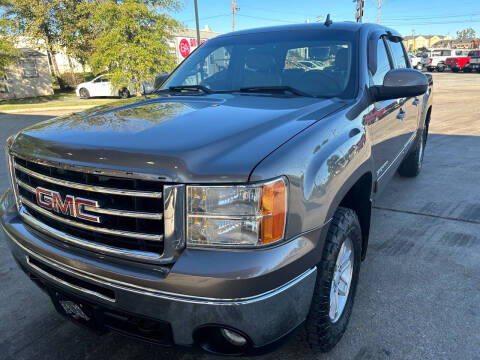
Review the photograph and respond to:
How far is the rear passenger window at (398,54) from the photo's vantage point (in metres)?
3.79

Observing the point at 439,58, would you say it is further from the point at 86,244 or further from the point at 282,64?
the point at 86,244

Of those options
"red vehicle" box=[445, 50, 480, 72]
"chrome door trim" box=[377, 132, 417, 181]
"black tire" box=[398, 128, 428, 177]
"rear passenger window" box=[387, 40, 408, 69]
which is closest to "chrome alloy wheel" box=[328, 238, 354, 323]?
"chrome door trim" box=[377, 132, 417, 181]

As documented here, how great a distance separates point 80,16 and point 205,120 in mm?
29764

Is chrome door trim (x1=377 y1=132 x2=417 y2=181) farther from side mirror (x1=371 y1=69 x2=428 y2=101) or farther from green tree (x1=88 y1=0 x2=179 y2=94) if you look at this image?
green tree (x1=88 y1=0 x2=179 y2=94)

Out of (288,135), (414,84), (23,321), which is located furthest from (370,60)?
(23,321)

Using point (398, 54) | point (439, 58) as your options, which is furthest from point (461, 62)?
point (398, 54)

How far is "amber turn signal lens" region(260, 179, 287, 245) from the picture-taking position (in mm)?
1520

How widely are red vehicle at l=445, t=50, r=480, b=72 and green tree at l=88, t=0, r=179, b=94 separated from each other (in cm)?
2679

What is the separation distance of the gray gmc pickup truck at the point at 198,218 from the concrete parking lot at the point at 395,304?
0.28m

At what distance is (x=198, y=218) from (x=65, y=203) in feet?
2.24

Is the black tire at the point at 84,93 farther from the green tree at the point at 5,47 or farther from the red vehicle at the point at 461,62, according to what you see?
the red vehicle at the point at 461,62

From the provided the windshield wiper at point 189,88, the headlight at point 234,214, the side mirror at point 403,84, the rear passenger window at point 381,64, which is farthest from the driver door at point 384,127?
the headlight at point 234,214

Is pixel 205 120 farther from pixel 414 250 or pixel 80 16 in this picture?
pixel 80 16

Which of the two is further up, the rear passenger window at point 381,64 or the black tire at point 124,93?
the rear passenger window at point 381,64
